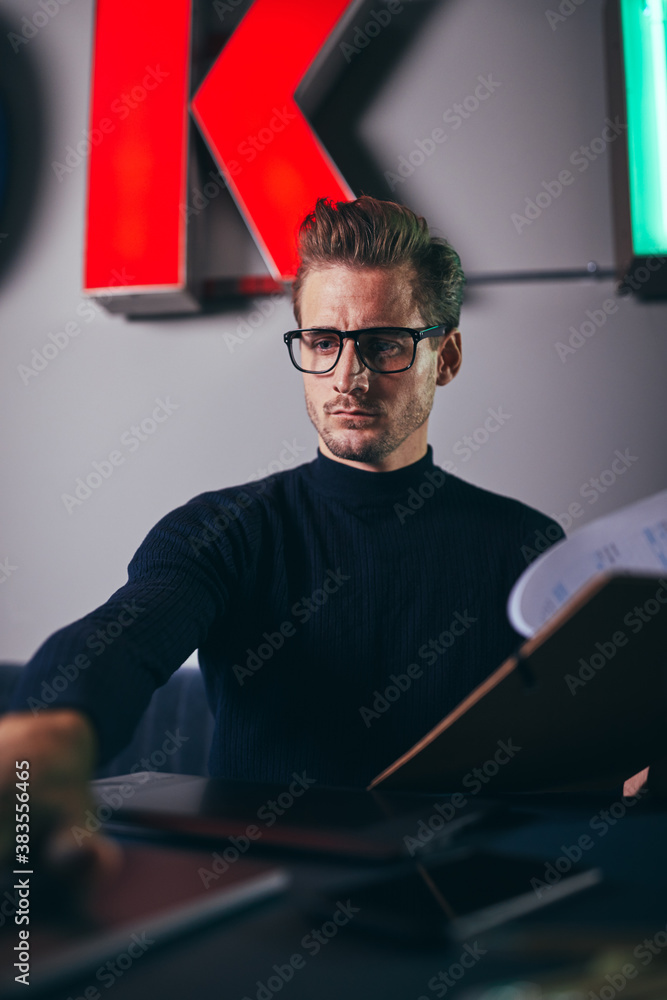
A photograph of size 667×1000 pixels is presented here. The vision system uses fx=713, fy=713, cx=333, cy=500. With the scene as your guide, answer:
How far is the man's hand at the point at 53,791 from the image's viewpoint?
394 millimetres

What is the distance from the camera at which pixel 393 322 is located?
117cm

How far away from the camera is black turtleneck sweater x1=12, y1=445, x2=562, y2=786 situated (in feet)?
3.24

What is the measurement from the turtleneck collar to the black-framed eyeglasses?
17 cm

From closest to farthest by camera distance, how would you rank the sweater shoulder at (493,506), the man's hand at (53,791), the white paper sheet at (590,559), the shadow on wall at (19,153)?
the man's hand at (53,791), the white paper sheet at (590,559), the sweater shoulder at (493,506), the shadow on wall at (19,153)

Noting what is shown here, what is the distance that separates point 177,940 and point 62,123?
2.10m

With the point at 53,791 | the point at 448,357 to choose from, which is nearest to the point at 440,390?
the point at 448,357

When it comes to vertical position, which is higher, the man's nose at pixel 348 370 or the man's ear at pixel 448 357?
the man's ear at pixel 448 357

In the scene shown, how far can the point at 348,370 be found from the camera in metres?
1.13

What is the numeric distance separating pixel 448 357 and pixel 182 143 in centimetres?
92

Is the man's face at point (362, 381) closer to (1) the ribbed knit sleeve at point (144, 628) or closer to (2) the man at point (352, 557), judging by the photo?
(2) the man at point (352, 557)

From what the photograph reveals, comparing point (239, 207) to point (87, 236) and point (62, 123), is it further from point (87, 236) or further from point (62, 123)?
point (62, 123)

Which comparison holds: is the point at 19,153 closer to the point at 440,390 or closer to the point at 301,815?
the point at 440,390

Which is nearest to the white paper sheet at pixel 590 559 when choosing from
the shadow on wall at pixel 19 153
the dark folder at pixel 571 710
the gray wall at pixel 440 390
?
the dark folder at pixel 571 710

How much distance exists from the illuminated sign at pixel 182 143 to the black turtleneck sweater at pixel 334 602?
2.45ft
